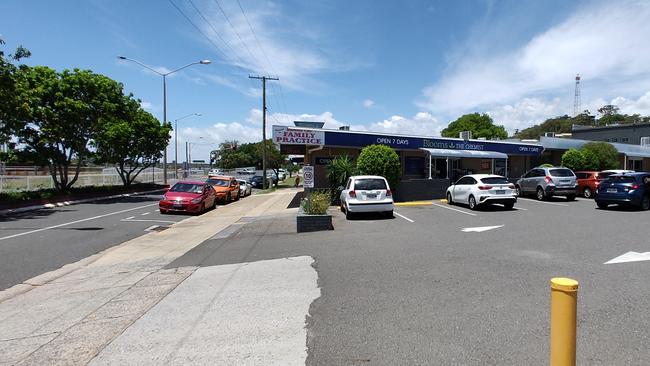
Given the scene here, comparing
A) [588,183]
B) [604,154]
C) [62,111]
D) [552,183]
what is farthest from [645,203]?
[62,111]

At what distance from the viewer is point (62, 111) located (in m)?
22.6

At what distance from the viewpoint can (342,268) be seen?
23.6 feet

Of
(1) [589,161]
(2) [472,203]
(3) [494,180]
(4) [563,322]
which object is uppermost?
(1) [589,161]

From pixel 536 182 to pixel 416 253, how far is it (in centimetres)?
1557

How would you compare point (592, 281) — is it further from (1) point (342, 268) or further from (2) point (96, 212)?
(2) point (96, 212)

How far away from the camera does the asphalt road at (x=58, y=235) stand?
830cm

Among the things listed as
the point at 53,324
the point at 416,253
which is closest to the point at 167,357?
the point at 53,324

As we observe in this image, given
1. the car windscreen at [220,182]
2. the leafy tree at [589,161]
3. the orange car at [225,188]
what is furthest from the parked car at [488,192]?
the leafy tree at [589,161]

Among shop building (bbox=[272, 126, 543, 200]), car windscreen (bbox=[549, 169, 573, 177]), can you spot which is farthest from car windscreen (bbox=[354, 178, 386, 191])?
car windscreen (bbox=[549, 169, 573, 177])

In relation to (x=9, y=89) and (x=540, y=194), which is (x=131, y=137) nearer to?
(x=9, y=89)

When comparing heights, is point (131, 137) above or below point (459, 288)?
above

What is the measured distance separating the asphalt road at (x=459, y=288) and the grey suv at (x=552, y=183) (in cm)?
830

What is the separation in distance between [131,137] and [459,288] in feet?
94.3

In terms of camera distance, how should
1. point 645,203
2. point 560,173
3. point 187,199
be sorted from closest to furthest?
point 645,203 < point 187,199 < point 560,173
